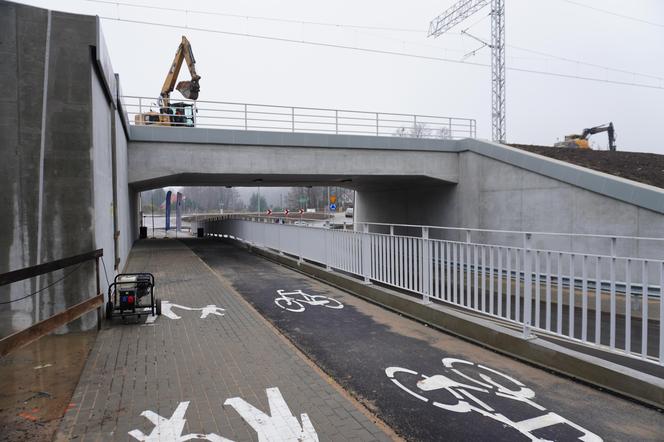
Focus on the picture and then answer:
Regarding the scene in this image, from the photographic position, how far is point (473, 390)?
429 cm

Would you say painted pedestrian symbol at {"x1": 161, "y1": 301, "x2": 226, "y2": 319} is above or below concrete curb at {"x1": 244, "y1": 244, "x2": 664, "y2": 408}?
below

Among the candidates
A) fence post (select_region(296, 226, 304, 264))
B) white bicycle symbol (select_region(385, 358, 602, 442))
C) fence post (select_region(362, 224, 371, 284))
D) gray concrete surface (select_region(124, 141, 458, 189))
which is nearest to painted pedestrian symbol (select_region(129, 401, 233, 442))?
white bicycle symbol (select_region(385, 358, 602, 442))

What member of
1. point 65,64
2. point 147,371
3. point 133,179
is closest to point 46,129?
point 65,64

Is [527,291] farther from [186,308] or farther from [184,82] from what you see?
[184,82]

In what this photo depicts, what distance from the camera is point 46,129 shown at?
5.94 meters

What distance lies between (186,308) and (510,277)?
5.48 m

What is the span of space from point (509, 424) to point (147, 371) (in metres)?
3.72

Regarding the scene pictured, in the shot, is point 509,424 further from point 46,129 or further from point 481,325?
point 46,129

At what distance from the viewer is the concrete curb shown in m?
4.04

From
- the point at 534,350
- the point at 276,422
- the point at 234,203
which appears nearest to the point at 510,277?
the point at 534,350

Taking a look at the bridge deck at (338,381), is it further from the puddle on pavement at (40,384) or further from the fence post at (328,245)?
the fence post at (328,245)

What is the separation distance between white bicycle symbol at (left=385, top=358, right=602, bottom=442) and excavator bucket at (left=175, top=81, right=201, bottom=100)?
19.5 m

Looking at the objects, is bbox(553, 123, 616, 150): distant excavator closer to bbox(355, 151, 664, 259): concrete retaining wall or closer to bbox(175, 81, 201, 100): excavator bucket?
bbox(355, 151, 664, 259): concrete retaining wall

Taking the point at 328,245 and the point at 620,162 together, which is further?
the point at 620,162
